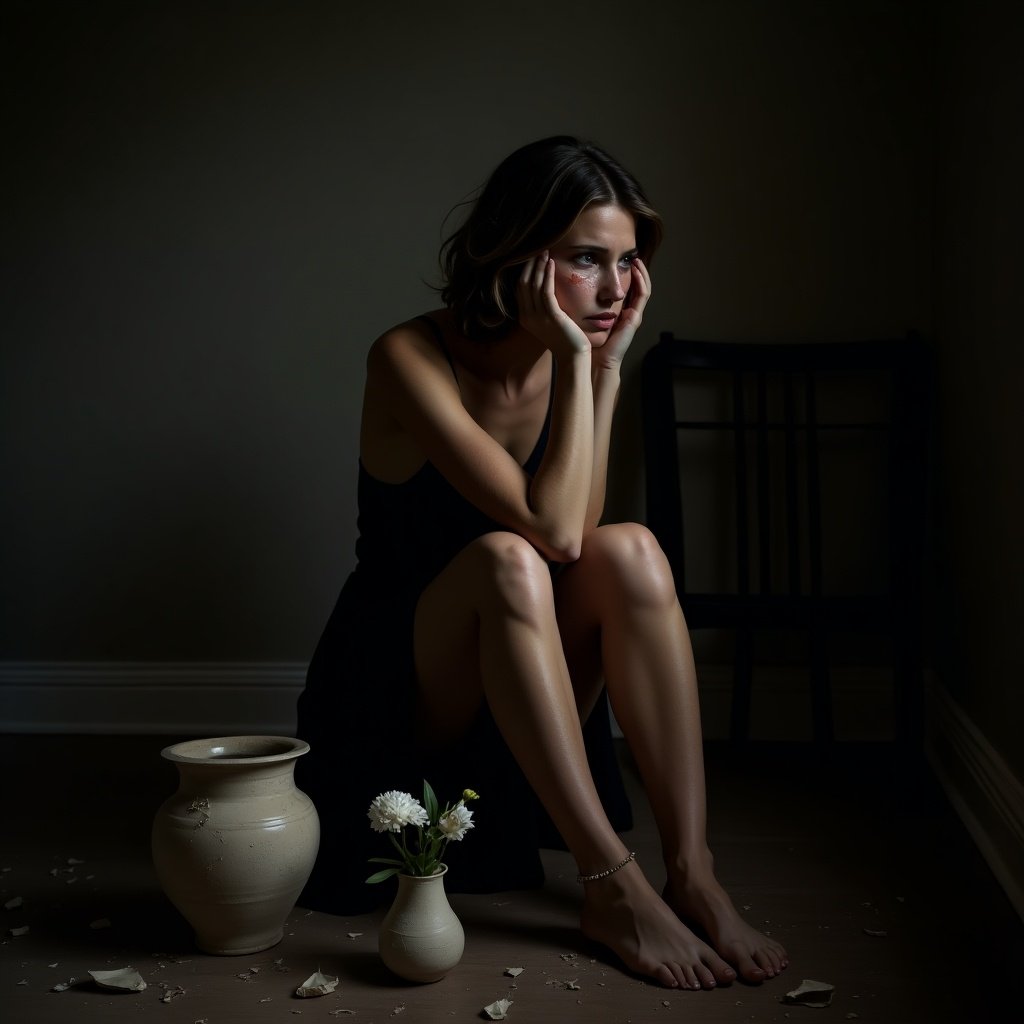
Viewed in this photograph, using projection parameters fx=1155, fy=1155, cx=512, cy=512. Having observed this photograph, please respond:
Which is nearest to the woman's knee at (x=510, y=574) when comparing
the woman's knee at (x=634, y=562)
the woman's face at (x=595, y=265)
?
the woman's knee at (x=634, y=562)

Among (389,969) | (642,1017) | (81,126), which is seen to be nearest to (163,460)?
(81,126)

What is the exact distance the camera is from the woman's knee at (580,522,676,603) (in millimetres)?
1599

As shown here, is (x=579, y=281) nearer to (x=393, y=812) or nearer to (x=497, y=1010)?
(x=393, y=812)

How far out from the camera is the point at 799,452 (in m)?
2.72

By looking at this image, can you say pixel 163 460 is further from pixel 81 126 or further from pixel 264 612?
pixel 81 126

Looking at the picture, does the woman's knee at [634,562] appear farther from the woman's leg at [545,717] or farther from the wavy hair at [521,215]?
the wavy hair at [521,215]

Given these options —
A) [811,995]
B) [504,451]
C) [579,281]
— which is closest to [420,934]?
[811,995]

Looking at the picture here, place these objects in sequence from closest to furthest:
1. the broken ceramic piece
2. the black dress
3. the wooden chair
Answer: the broken ceramic piece
the black dress
the wooden chair

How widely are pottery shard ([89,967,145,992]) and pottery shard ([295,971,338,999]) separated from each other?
191 mm

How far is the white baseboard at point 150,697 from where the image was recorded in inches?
110

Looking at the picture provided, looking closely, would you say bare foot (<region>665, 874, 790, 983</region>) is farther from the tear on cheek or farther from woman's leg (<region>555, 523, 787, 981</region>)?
the tear on cheek

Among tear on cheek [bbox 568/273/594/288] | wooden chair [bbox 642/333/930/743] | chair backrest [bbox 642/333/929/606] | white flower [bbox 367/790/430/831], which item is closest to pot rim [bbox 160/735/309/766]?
white flower [bbox 367/790/430/831]

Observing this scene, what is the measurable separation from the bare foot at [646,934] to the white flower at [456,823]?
0.22 m

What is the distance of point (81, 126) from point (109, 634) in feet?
4.00
